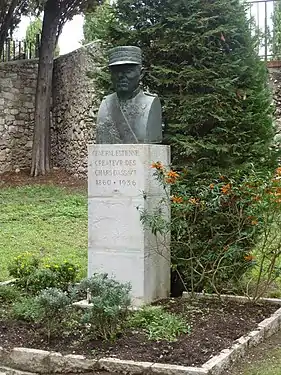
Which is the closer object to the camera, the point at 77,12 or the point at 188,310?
the point at 188,310

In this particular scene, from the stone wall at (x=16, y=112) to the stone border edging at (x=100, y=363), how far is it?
37.9 ft

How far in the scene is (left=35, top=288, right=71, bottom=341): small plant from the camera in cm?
479

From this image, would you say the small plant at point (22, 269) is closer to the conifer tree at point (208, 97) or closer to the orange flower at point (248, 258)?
the conifer tree at point (208, 97)

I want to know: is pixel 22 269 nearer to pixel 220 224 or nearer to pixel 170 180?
pixel 170 180

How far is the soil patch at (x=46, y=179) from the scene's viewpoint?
1467cm

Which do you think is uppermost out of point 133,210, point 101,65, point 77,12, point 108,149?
point 77,12

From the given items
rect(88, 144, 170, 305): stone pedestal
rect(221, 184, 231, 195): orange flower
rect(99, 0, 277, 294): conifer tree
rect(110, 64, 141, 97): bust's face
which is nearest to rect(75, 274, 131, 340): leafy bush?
rect(88, 144, 170, 305): stone pedestal

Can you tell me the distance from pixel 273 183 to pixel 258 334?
4.26 feet

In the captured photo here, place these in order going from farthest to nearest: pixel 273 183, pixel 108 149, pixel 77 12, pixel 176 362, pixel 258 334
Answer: pixel 77 12, pixel 108 149, pixel 273 183, pixel 258 334, pixel 176 362

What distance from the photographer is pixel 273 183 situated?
5574mm

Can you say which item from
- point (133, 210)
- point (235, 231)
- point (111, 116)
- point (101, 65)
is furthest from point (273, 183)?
point (101, 65)

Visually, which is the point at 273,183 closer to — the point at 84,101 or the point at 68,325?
the point at 68,325

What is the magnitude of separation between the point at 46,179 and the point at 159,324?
10.4 metres

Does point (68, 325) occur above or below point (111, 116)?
below
